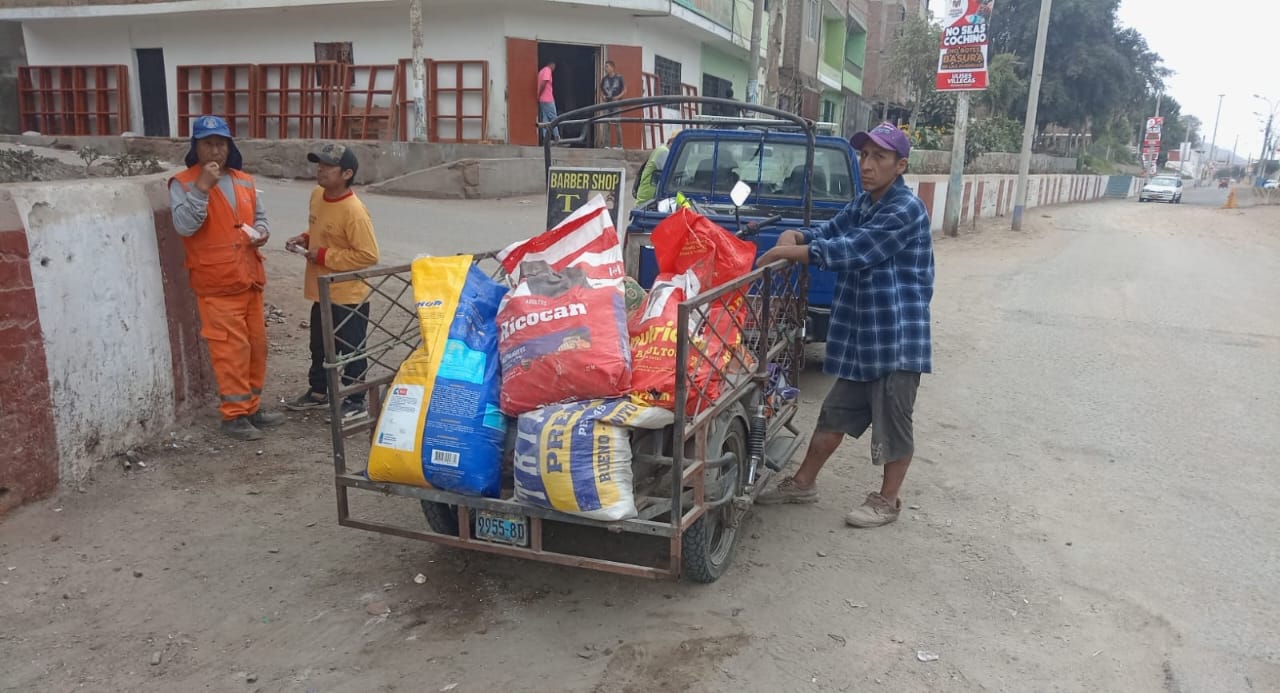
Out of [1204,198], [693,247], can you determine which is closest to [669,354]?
[693,247]

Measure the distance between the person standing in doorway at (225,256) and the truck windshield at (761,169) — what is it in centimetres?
315

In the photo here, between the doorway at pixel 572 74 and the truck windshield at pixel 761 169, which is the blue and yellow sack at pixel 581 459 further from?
the doorway at pixel 572 74

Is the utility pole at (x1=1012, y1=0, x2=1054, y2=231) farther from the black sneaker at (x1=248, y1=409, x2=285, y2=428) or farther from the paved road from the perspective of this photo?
the paved road

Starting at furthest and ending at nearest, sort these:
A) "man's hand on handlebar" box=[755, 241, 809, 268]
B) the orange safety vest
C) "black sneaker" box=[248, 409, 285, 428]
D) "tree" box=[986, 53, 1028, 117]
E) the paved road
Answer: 1. the paved road
2. "tree" box=[986, 53, 1028, 117]
3. "black sneaker" box=[248, 409, 285, 428]
4. the orange safety vest
5. "man's hand on handlebar" box=[755, 241, 809, 268]

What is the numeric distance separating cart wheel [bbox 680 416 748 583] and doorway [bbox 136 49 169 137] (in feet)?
69.0

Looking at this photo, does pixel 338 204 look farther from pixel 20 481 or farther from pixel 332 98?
pixel 332 98

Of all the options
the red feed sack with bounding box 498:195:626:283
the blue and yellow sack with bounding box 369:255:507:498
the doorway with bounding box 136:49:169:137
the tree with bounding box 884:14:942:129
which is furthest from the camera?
the tree with bounding box 884:14:942:129

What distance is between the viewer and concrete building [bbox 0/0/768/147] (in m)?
17.3

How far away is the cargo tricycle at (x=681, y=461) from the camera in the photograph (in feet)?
9.60

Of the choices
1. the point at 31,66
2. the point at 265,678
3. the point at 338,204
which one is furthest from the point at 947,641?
the point at 31,66

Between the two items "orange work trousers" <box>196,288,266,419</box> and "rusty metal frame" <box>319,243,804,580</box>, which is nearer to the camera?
"rusty metal frame" <box>319,243,804,580</box>

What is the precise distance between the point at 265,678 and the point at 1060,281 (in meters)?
11.5

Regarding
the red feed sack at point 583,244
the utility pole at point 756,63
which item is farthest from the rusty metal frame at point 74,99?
the red feed sack at point 583,244

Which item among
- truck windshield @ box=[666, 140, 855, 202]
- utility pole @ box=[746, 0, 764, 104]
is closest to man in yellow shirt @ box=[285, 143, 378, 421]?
truck windshield @ box=[666, 140, 855, 202]
